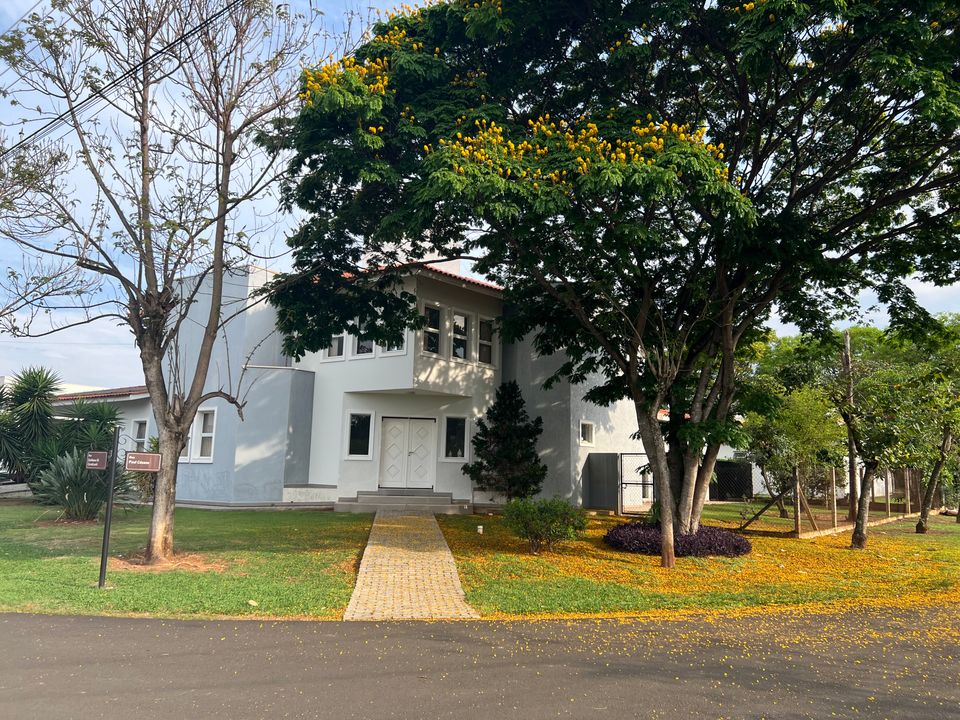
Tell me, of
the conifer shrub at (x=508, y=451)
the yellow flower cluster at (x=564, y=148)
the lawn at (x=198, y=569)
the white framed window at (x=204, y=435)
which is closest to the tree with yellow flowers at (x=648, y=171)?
the yellow flower cluster at (x=564, y=148)

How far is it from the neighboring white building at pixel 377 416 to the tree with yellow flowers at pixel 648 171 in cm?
495

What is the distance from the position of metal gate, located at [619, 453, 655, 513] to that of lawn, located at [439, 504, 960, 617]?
6.13 metres

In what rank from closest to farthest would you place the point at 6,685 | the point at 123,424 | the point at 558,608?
the point at 6,685 < the point at 558,608 < the point at 123,424

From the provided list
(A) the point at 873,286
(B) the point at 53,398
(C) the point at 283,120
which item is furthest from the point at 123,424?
(A) the point at 873,286

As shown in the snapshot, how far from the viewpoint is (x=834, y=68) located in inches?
414

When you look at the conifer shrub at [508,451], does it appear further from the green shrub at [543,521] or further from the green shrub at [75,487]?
the green shrub at [75,487]

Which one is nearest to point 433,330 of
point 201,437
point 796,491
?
point 201,437

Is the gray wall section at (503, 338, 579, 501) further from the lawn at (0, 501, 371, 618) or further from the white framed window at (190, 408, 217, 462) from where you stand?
the white framed window at (190, 408, 217, 462)

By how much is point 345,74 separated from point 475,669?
8.54 metres

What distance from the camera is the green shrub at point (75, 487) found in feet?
50.1

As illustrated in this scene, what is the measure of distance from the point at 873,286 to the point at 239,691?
44.0ft

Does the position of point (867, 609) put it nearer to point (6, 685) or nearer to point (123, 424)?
point (6, 685)

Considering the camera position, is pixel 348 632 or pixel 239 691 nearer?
pixel 239 691

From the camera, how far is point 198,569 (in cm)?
1043
